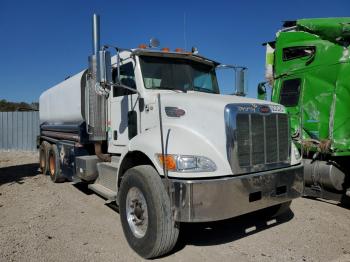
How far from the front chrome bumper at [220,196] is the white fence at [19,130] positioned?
16.9 meters

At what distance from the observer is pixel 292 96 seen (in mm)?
7367

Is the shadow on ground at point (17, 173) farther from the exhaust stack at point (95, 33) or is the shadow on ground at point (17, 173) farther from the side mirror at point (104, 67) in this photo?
the side mirror at point (104, 67)

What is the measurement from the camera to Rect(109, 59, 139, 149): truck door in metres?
5.37

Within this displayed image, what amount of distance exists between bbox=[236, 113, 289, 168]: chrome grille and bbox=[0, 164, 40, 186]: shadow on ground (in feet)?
24.2

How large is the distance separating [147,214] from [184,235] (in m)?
1.16

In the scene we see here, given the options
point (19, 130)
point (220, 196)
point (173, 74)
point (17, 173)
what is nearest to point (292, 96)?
point (173, 74)

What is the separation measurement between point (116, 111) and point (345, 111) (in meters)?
4.34

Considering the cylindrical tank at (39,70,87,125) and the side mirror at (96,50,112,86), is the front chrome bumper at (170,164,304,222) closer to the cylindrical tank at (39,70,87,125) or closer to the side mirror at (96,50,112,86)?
the side mirror at (96,50,112,86)

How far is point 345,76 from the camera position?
637 cm

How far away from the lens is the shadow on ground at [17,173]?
31.6 ft

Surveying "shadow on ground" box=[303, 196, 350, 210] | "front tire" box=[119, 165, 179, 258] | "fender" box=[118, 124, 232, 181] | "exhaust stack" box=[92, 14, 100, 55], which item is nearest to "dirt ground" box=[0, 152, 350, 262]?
"shadow on ground" box=[303, 196, 350, 210]

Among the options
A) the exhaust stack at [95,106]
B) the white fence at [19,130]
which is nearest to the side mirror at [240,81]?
the exhaust stack at [95,106]

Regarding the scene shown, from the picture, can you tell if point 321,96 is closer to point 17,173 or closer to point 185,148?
point 185,148

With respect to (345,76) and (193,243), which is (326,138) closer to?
(345,76)
